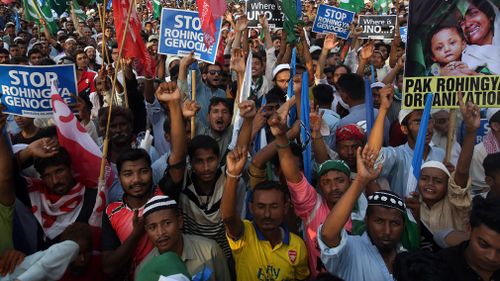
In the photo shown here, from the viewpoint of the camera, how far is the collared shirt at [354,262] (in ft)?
8.29

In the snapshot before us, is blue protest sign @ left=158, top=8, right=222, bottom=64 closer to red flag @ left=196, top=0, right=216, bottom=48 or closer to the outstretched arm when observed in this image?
red flag @ left=196, top=0, right=216, bottom=48

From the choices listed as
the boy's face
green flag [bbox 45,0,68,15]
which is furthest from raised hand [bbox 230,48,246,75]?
green flag [bbox 45,0,68,15]

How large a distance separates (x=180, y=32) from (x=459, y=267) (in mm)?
4090

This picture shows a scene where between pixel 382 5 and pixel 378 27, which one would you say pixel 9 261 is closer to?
pixel 378 27

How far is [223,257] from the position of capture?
9.68ft

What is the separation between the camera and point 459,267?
2328 mm

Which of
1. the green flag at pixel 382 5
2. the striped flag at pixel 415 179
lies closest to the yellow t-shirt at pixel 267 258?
the striped flag at pixel 415 179

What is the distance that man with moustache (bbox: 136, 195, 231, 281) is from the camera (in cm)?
278

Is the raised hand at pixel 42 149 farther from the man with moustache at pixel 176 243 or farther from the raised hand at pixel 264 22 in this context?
the raised hand at pixel 264 22

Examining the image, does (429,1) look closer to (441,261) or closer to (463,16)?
(463,16)

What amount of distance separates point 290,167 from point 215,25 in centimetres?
273

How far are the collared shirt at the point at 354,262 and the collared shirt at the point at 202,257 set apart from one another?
65 cm

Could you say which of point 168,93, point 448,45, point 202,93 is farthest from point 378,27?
point 168,93

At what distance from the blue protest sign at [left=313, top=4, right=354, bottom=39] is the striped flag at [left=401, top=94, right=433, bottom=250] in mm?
5036
